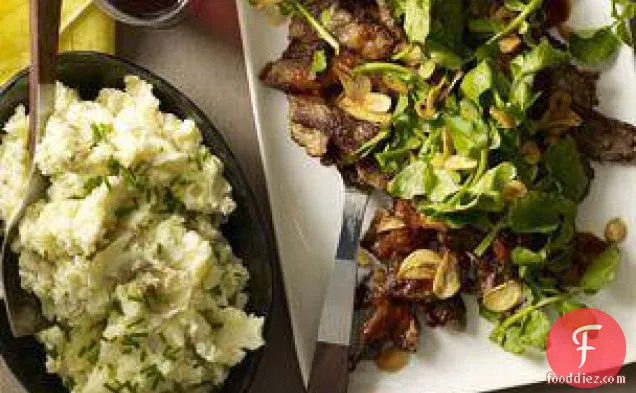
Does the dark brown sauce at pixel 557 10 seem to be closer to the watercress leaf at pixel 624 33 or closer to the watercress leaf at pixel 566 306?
the watercress leaf at pixel 624 33

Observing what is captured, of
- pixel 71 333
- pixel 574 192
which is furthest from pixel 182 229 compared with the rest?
pixel 574 192

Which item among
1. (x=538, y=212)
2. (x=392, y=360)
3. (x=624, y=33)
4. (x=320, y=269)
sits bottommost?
(x=392, y=360)

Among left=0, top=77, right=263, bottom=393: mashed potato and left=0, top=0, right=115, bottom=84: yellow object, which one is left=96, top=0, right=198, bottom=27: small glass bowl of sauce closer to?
left=0, top=0, right=115, bottom=84: yellow object

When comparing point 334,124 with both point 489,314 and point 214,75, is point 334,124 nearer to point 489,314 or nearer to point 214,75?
point 214,75

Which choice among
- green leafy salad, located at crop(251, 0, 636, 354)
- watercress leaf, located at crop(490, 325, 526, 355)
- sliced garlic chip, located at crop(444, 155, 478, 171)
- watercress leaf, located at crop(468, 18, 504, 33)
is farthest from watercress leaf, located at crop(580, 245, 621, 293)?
watercress leaf, located at crop(468, 18, 504, 33)

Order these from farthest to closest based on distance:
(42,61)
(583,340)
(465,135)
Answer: (583,340)
(465,135)
(42,61)

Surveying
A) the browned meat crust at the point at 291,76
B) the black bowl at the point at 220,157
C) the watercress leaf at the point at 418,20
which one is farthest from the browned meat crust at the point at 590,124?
the black bowl at the point at 220,157

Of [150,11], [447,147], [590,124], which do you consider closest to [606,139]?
[590,124]
